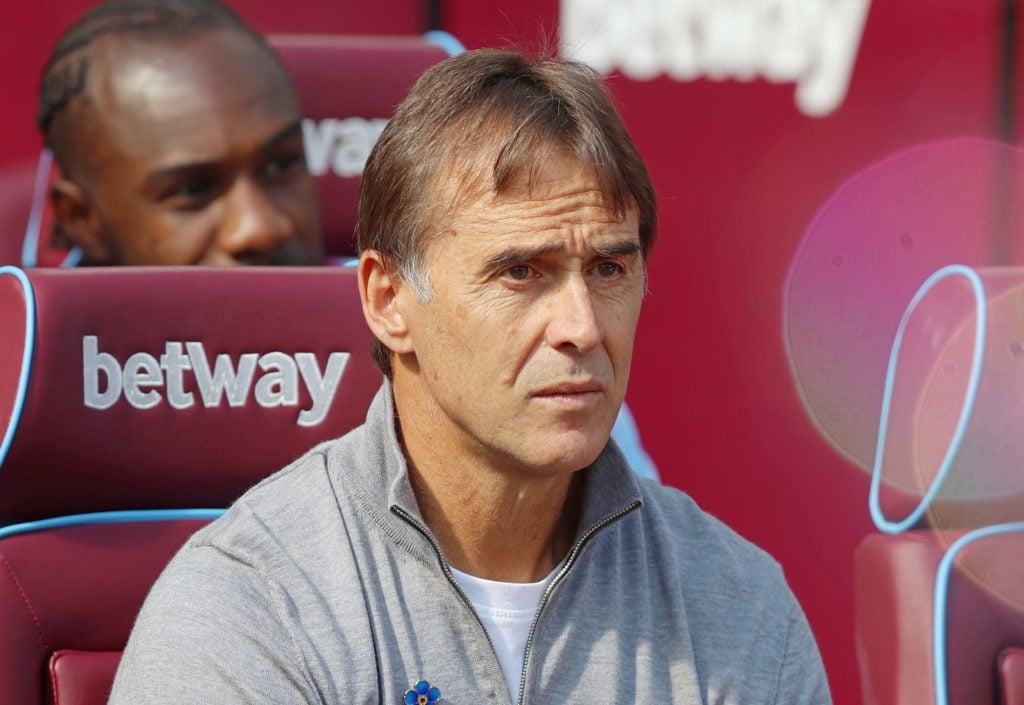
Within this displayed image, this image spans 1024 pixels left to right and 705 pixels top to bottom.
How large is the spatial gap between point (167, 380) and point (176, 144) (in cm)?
95

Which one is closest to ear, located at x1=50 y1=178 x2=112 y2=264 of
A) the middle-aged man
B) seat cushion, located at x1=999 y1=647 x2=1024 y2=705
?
the middle-aged man

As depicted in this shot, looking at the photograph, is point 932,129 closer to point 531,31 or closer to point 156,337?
point 531,31

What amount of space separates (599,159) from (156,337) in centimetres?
46

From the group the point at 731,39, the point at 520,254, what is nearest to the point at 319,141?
the point at 731,39

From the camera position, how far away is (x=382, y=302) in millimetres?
1517

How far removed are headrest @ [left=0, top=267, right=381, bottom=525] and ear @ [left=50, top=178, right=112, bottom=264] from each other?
0.95 m

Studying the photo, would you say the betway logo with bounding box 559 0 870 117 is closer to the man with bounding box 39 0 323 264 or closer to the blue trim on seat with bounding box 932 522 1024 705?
the man with bounding box 39 0 323 264

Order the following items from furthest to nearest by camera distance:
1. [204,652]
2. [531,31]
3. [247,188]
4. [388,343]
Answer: [531,31] < [247,188] < [388,343] < [204,652]

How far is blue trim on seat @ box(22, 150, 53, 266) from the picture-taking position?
8.45 ft

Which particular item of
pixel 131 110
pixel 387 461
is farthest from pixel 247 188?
pixel 387 461

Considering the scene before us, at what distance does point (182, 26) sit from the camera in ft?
8.21

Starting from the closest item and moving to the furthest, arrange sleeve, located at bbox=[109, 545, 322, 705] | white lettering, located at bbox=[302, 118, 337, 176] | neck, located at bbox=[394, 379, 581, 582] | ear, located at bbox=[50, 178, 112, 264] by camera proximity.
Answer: sleeve, located at bbox=[109, 545, 322, 705] < neck, located at bbox=[394, 379, 581, 582] < ear, located at bbox=[50, 178, 112, 264] < white lettering, located at bbox=[302, 118, 337, 176]

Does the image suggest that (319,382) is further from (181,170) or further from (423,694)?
(181,170)

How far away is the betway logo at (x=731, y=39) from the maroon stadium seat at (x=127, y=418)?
1170 millimetres
